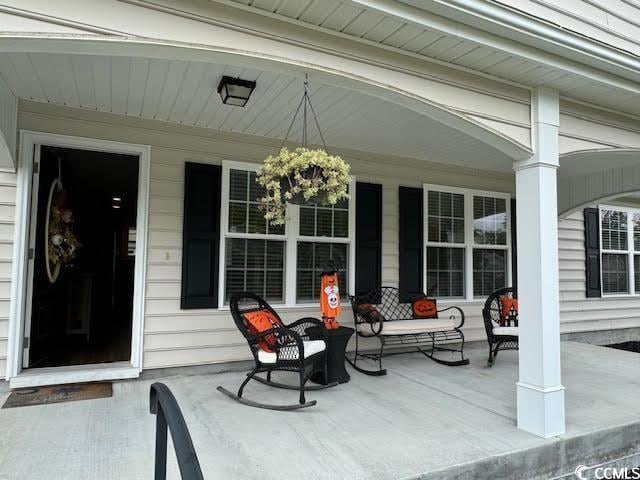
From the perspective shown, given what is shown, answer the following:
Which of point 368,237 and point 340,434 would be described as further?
point 368,237

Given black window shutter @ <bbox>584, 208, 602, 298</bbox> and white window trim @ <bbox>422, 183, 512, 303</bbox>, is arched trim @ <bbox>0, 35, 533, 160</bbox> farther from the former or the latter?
black window shutter @ <bbox>584, 208, 602, 298</bbox>

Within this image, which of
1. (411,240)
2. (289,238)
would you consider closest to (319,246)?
(289,238)

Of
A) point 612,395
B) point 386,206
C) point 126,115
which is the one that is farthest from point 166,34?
point 612,395

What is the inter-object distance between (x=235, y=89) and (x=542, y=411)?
10.1 feet

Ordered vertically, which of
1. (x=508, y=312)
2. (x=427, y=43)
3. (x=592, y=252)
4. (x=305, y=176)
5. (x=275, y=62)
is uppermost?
(x=427, y=43)

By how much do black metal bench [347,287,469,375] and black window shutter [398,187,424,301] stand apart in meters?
0.18

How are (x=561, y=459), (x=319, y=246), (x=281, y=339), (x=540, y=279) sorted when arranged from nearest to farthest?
(x=561, y=459), (x=540, y=279), (x=281, y=339), (x=319, y=246)

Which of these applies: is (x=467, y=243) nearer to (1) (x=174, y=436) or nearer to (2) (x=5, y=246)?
(2) (x=5, y=246)

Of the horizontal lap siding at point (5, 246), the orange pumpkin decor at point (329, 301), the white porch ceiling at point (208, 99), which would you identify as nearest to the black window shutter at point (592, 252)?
the white porch ceiling at point (208, 99)

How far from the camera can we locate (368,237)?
17.0ft

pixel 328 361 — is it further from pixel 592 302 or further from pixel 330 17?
pixel 592 302

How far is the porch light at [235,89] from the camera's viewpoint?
3.24 metres

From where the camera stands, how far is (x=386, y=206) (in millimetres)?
5348

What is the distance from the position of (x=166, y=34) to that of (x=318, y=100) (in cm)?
178
